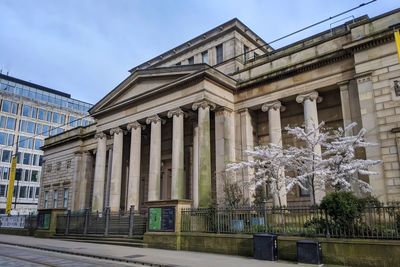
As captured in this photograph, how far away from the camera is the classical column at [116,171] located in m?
27.8

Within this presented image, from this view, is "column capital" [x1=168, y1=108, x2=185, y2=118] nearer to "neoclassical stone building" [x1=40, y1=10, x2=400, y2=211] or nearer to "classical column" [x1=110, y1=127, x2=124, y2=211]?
"neoclassical stone building" [x1=40, y1=10, x2=400, y2=211]

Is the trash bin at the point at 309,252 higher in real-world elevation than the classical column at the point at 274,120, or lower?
lower

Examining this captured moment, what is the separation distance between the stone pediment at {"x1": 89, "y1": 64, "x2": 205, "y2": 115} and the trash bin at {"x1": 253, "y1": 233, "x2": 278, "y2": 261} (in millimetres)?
13699

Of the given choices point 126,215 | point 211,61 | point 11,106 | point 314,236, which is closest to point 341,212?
point 314,236

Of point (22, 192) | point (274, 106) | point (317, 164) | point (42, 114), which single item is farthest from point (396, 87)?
point (42, 114)

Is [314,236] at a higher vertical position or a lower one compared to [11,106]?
lower

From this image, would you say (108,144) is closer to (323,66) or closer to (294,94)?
(294,94)

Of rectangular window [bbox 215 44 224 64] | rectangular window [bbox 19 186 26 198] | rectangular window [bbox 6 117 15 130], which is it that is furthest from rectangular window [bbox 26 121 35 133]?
rectangular window [bbox 215 44 224 64]

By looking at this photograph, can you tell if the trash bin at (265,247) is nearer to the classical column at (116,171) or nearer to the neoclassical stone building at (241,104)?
the neoclassical stone building at (241,104)

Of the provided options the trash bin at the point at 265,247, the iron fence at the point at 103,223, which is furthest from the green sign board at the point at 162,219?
the trash bin at the point at 265,247

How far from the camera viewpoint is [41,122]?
7462 centimetres

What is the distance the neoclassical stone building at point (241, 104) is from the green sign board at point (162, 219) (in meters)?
4.12

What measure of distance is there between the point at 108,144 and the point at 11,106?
44.5 m

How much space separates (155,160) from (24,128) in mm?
57118
